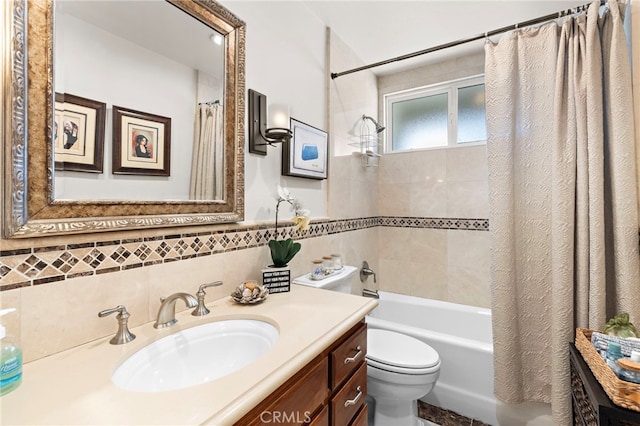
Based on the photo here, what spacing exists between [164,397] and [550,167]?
1.88m

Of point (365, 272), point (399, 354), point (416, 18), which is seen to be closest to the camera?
point (399, 354)

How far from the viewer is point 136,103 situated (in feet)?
3.11

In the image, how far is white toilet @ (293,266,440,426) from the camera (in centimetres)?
138

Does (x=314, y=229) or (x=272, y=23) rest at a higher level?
(x=272, y=23)

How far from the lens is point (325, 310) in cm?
106

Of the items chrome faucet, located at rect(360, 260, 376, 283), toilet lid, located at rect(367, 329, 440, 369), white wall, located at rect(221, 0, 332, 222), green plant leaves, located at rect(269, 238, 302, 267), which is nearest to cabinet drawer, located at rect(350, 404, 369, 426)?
toilet lid, located at rect(367, 329, 440, 369)

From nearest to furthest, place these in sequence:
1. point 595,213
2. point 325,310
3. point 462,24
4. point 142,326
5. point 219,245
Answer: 1. point 142,326
2. point 325,310
3. point 219,245
4. point 595,213
5. point 462,24

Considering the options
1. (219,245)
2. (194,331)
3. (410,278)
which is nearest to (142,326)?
(194,331)

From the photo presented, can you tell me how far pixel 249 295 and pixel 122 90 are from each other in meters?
0.83

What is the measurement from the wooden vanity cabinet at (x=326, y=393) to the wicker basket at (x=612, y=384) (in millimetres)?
811

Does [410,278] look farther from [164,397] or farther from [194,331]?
[164,397]

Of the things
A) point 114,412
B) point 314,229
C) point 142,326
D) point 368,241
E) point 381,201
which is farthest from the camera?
point 381,201

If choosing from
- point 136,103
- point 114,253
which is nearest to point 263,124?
point 136,103

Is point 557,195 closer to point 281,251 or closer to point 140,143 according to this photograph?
point 281,251
